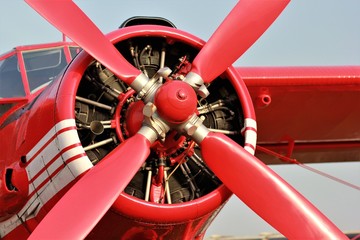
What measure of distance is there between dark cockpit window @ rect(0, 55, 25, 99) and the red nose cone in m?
2.67

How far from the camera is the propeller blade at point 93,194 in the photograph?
5.05 metres

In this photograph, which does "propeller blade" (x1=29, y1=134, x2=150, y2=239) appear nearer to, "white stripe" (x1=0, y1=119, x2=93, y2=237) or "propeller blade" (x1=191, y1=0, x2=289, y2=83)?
"white stripe" (x1=0, y1=119, x2=93, y2=237)

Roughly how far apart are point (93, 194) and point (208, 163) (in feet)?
3.69

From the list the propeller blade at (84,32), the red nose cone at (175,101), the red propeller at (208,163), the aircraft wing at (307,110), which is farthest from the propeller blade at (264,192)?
the aircraft wing at (307,110)

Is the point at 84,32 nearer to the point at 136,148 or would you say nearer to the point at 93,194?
the point at 136,148

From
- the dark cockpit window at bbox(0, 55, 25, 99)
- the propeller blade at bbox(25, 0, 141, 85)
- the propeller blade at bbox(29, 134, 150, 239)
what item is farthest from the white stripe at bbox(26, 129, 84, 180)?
the dark cockpit window at bbox(0, 55, 25, 99)

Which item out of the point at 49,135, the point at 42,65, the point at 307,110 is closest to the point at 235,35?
the point at 49,135

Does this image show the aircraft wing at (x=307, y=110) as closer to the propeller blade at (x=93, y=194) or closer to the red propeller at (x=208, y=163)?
the red propeller at (x=208, y=163)

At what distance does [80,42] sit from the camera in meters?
5.82

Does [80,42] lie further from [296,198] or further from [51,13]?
[296,198]

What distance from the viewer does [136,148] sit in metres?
5.43

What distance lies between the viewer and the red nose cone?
5.27 metres

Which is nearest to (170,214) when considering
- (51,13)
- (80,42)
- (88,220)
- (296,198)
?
(88,220)

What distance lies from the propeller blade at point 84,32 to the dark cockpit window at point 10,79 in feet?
5.71
